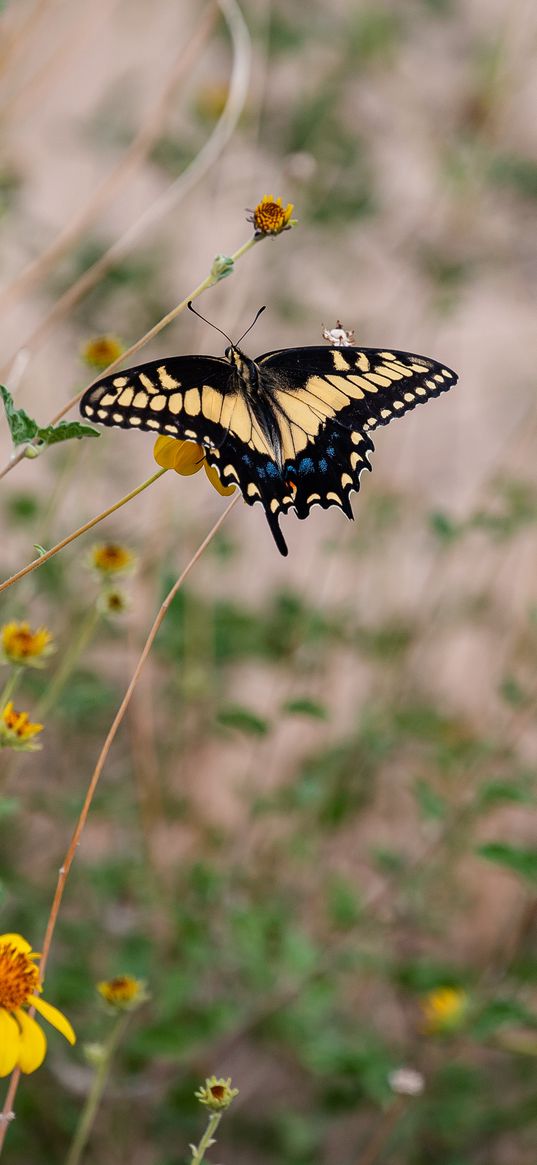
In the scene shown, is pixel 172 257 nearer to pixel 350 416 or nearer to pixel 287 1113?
pixel 350 416

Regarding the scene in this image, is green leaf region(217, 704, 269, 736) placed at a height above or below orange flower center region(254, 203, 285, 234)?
above

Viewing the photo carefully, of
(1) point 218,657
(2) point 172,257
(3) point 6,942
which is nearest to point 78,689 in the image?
(1) point 218,657

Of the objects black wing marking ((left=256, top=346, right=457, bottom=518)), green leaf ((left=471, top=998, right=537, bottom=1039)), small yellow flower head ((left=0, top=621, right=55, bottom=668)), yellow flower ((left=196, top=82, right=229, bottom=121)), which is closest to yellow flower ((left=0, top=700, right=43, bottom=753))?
small yellow flower head ((left=0, top=621, right=55, bottom=668))

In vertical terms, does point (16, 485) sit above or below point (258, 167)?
below

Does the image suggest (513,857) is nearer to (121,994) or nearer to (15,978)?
(121,994)

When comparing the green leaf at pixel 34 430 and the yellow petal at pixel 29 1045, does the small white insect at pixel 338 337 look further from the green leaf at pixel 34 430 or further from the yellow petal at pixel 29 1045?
the yellow petal at pixel 29 1045

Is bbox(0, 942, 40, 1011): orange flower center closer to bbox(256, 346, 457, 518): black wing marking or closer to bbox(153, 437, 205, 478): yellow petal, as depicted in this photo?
bbox(153, 437, 205, 478): yellow petal

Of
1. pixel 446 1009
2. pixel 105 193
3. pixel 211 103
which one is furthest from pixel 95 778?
pixel 211 103
